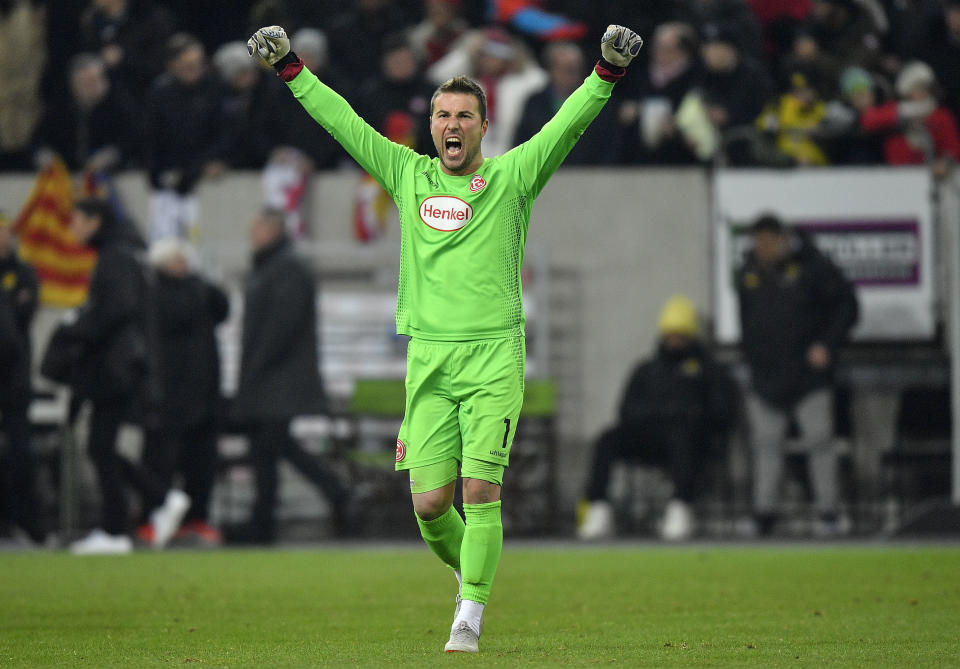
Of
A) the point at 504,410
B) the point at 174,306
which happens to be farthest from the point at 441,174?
the point at 174,306

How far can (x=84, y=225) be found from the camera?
45.6ft

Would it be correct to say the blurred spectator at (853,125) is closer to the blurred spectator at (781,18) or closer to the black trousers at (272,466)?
the blurred spectator at (781,18)

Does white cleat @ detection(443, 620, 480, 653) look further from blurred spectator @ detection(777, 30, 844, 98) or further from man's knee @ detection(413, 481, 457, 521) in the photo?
blurred spectator @ detection(777, 30, 844, 98)

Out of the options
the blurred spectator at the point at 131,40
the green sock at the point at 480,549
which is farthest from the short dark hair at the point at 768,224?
the green sock at the point at 480,549

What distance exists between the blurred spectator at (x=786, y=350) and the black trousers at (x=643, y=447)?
0.53 metres

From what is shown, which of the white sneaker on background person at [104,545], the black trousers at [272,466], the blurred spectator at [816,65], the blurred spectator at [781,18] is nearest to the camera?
the white sneaker on background person at [104,545]

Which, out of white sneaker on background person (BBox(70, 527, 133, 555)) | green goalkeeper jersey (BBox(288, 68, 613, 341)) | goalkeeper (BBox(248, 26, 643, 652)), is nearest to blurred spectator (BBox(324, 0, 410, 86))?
white sneaker on background person (BBox(70, 527, 133, 555))

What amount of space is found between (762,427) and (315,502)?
4.19m

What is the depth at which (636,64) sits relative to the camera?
18.6 meters

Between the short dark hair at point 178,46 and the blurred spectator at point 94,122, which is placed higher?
the short dark hair at point 178,46

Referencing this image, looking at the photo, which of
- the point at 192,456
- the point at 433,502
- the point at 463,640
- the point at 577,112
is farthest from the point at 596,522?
the point at 463,640

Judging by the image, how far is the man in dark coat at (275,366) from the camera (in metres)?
14.6

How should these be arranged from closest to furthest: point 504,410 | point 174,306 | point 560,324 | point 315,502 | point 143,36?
point 504,410 → point 174,306 → point 315,502 → point 560,324 → point 143,36

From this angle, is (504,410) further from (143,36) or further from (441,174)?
(143,36)
